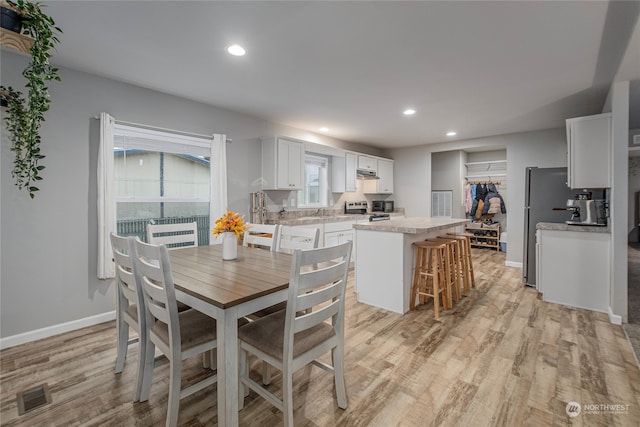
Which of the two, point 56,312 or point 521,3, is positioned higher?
point 521,3

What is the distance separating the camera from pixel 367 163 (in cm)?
591

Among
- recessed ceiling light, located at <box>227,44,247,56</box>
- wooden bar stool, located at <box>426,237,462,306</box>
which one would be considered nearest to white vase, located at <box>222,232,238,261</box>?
recessed ceiling light, located at <box>227,44,247,56</box>

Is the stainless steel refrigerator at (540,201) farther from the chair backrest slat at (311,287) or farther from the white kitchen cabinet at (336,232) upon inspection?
the chair backrest slat at (311,287)

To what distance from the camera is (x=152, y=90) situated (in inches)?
125

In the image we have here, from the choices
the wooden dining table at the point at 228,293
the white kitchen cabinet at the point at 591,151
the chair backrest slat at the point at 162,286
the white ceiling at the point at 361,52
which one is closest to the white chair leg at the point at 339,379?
the wooden dining table at the point at 228,293

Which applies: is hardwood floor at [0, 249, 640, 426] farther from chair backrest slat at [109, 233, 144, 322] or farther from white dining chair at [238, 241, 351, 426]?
chair backrest slat at [109, 233, 144, 322]

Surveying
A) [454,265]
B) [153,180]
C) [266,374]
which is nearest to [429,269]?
[454,265]

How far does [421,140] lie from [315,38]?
418 centimetres

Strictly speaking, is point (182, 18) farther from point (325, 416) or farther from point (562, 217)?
point (562, 217)

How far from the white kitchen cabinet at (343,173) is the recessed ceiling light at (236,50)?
128 inches

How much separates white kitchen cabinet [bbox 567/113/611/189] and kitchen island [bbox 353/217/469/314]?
4.55 ft

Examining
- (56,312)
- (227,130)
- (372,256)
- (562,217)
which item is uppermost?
(227,130)

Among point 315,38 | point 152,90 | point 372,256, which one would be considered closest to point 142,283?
point 315,38

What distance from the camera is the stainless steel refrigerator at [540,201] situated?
12.3 ft
